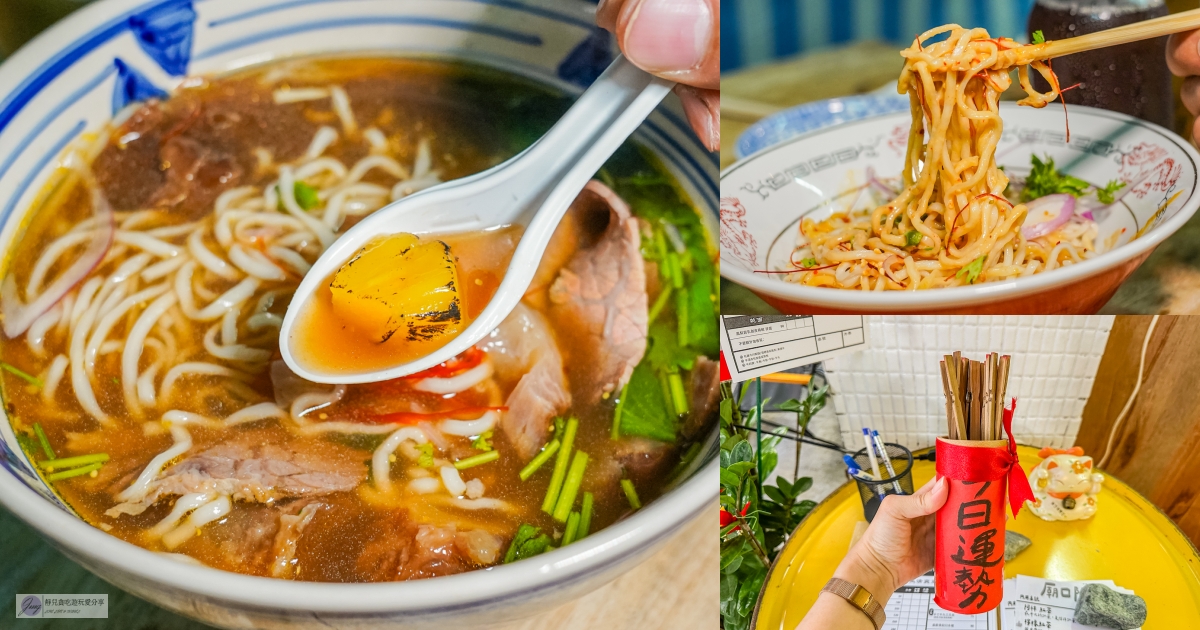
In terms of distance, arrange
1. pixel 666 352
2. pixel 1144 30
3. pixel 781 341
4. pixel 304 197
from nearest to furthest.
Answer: pixel 1144 30 < pixel 781 341 < pixel 666 352 < pixel 304 197

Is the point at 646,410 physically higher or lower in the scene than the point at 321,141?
lower

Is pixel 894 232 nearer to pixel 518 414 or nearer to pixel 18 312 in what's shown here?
pixel 518 414

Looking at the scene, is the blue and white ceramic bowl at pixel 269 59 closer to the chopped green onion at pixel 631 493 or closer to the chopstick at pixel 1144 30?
the chopped green onion at pixel 631 493

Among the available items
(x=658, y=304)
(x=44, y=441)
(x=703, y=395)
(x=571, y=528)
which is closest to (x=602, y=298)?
(x=658, y=304)

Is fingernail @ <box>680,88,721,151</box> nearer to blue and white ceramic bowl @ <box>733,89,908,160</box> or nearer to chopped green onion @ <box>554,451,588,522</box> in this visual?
blue and white ceramic bowl @ <box>733,89,908,160</box>

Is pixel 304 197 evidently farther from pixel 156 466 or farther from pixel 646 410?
pixel 646 410

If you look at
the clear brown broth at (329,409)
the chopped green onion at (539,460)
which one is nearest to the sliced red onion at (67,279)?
the clear brown broth at (329,409)

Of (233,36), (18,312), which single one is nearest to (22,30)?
(233,36)
